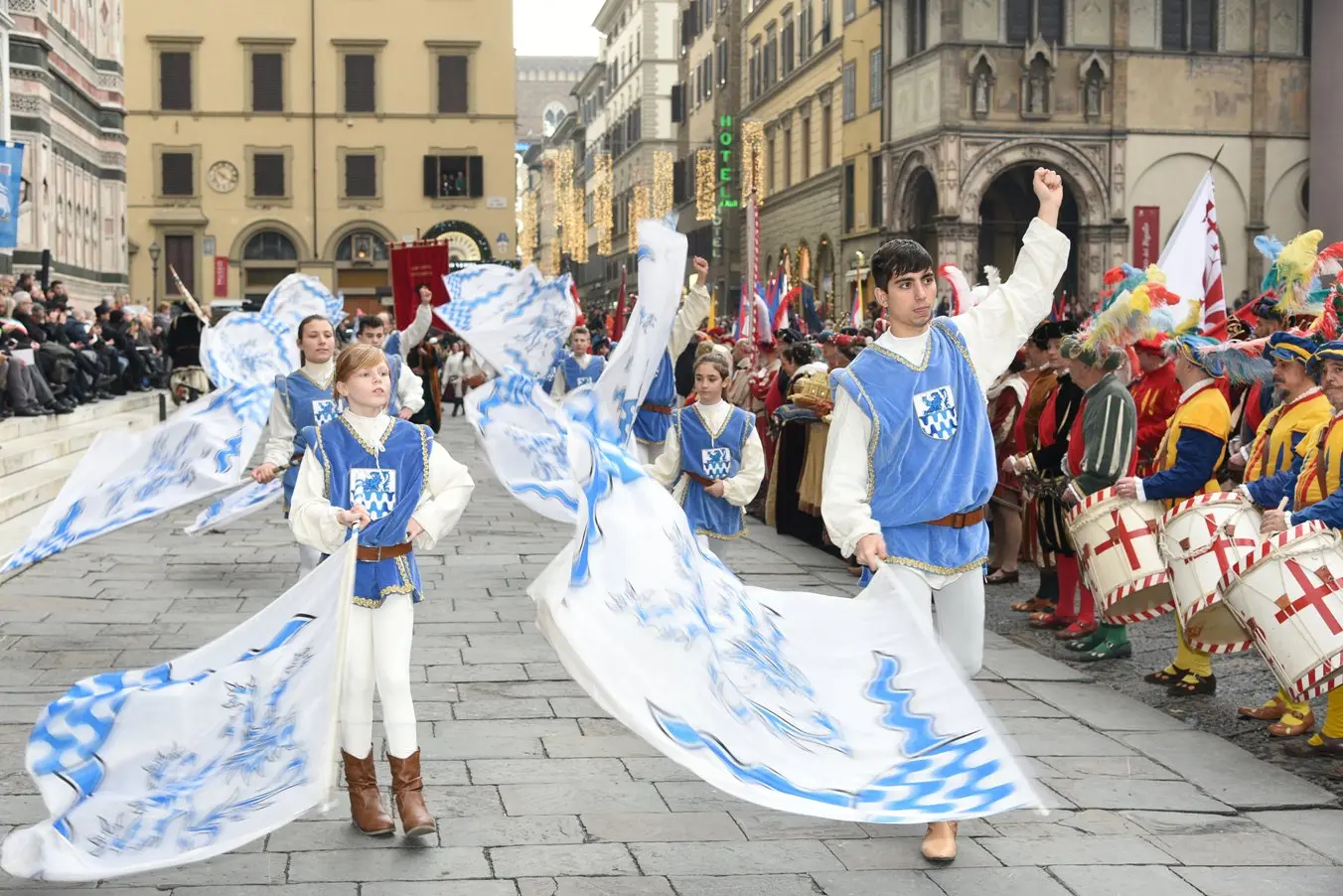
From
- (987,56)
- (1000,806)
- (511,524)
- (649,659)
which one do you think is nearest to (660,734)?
(649,659)

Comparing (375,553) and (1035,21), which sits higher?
(1035,21)

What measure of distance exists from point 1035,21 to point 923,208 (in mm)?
5089

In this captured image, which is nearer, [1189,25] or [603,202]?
[1189,25]

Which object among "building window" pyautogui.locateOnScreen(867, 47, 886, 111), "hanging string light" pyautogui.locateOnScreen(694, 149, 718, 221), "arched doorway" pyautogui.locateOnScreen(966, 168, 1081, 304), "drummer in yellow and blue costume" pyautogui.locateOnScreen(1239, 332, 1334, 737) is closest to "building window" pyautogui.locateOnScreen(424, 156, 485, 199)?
"hanging string light" pyautogui.locateOnScreen(694, 149, 718, 221)

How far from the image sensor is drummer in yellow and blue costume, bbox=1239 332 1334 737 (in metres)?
6.94

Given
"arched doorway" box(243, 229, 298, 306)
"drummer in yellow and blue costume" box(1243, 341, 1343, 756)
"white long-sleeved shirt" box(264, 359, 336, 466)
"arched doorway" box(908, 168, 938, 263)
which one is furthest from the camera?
"arched doorway" box(243, 229, 298, 306)

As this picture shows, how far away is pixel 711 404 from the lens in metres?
8.75

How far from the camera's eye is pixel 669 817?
569 centimetres

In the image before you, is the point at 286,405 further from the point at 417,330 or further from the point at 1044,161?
the point at 1044,161

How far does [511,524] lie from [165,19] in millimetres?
48722

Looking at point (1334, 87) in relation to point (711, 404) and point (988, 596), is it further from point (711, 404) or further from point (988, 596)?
point (711, 404)

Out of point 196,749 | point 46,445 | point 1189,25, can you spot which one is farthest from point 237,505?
point 1189,25

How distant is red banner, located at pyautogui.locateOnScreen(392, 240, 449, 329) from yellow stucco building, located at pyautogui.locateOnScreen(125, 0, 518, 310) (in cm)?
3733

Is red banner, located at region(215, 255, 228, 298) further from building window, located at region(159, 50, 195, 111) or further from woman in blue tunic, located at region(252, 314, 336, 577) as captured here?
woman in blue tunic, located at region(252, 314, 336, 577)
